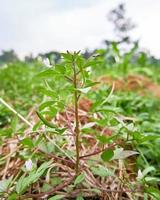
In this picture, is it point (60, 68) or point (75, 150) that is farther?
point (75, 150)

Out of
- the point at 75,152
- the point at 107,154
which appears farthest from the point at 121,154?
the point at 75,152

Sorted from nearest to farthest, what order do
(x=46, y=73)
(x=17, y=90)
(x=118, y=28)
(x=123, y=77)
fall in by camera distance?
1. (x=46, y=73)
2. (x=17, y=90)
3. (x=123, y=77)
4. (x=118, y=28)

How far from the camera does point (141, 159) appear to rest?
3.61 feet

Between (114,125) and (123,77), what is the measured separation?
1.47m

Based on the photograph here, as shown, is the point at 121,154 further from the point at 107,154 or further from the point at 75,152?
the point at 75,152

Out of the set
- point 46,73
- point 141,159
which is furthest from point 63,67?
point 141,159

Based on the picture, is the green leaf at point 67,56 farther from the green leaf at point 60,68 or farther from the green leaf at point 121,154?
the green leaf at point 121,154

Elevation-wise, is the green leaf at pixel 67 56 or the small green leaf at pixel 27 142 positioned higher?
the green leaf at pixel 67 56

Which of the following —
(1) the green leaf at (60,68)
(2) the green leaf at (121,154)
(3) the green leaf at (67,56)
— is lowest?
(2) the green leaf at (121,154)

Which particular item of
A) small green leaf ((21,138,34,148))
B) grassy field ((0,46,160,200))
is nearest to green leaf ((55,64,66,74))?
grassy field ((0,46,160,200))

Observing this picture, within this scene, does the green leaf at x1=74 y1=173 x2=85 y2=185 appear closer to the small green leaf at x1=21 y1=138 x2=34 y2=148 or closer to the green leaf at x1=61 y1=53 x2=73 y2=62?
the small green leaf at x1=21 y1=138 x2=34 y2=148

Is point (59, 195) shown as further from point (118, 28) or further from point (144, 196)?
A: point (118, 28)

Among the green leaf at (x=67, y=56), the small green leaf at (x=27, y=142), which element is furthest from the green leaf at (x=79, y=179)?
the green leaf at (x=67, y=56)

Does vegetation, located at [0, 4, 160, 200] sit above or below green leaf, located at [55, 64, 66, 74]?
below
